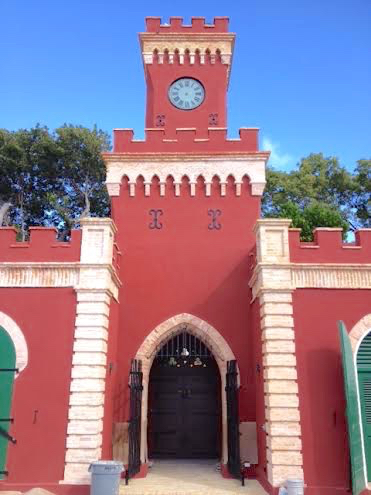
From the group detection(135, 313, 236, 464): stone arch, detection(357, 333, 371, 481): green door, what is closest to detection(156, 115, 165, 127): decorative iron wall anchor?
detection(135, 313, 236, 464): stone arch

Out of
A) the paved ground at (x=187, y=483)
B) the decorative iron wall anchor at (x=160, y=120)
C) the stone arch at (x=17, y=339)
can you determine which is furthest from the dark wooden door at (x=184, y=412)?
the decorative iron wall anchor at (x=160, y=120)

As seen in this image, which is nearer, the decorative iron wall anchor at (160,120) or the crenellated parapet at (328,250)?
the crenellated parapet at (328,250)

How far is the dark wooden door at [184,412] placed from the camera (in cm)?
1197

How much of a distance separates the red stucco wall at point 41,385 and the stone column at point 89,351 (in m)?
0.16

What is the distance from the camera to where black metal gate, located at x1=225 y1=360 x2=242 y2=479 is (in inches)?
373

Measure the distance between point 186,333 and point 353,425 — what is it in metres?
4.94

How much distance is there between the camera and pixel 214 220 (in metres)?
11.7

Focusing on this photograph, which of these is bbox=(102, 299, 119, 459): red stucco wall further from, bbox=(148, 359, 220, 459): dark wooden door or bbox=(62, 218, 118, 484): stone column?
bbox=(148, 359, 220, 459): dark wooden door

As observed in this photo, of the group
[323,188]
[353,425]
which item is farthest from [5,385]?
[323,188]

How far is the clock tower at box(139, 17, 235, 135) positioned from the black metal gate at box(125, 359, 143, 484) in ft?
23.6

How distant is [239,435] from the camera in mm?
9539

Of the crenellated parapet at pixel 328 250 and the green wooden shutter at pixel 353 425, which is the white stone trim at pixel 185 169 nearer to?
the crenellated parapet at pixel 328 250

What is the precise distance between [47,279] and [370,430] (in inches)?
267

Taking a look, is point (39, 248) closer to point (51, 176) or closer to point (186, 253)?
point (186, 253)
